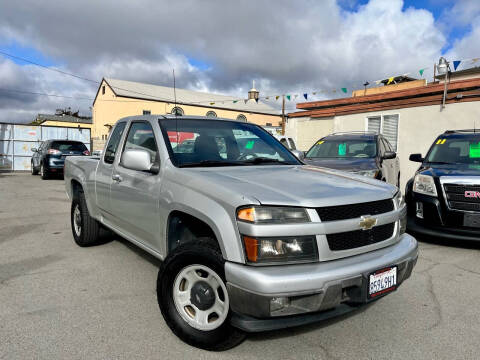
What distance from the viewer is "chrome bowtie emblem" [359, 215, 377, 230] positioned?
2.36 meters

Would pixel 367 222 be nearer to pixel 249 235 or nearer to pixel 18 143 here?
pixel 249 235

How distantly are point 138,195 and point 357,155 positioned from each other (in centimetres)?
573

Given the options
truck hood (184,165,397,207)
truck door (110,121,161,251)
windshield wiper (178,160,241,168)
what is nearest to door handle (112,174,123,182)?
truck door (110,121,161,251)

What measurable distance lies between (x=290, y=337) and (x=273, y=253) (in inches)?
36.5

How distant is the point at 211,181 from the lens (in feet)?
A: 8.13

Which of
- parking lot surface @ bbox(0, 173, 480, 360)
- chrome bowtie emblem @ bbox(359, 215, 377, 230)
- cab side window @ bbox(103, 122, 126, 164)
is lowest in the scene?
parking lot surface @ bbox(0, 173, 480, 360)

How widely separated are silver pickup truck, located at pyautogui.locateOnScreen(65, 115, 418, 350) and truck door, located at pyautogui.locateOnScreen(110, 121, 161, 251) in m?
0.02

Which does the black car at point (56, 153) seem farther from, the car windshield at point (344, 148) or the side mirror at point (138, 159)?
the side mirror at point (138, 159)

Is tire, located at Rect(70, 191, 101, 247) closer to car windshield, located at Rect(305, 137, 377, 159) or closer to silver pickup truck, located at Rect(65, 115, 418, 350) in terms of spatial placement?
silver pickup truck, located at Rect(65, 115, 418, 350)

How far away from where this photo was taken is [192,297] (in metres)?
2.54

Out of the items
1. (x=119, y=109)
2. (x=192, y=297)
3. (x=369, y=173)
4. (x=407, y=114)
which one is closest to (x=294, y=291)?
(x=192, y=297)

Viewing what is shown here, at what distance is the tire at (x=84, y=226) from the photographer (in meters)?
4.67

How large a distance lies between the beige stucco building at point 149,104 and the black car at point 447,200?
28.6m

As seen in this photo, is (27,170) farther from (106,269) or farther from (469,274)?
(469,274)
